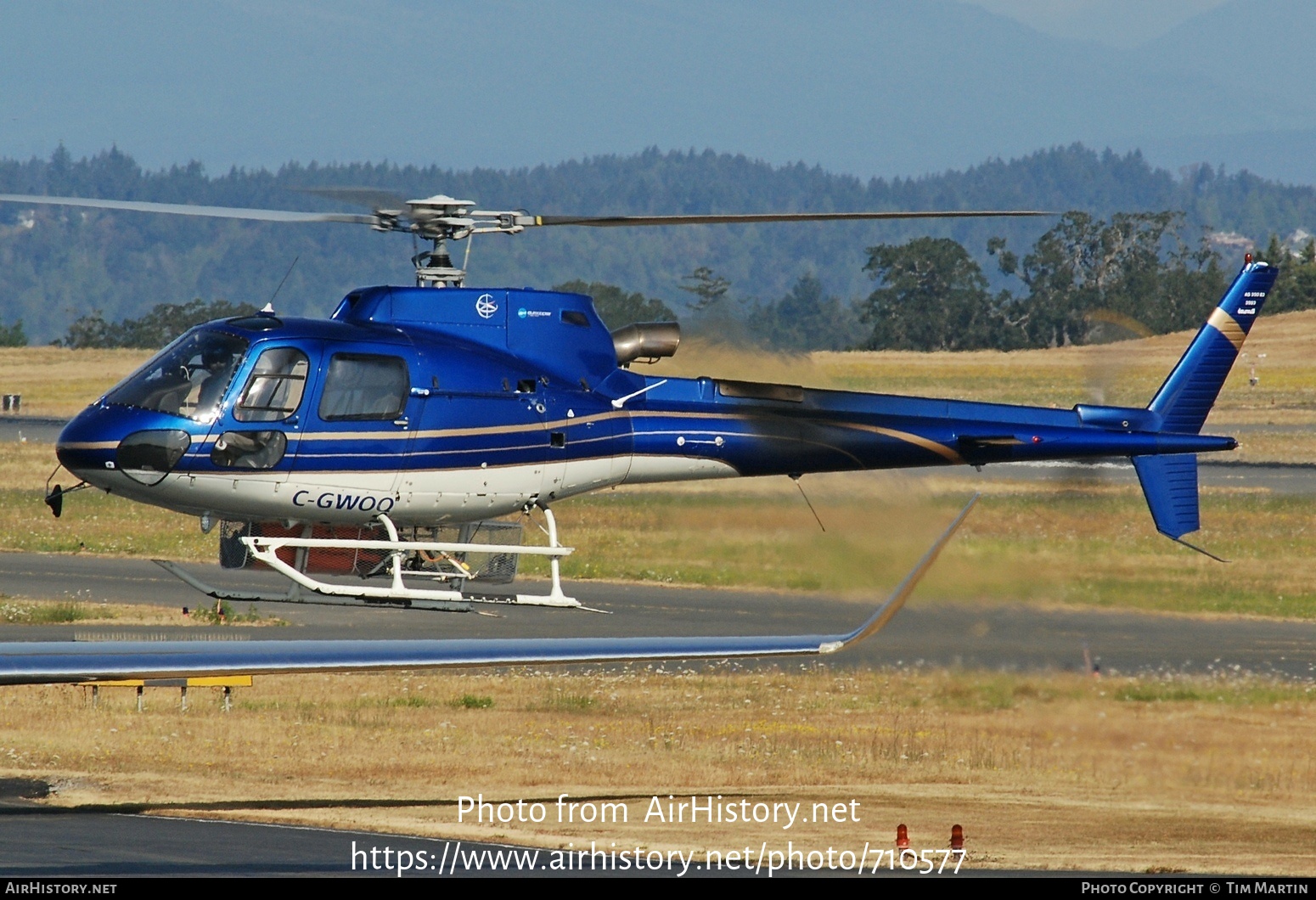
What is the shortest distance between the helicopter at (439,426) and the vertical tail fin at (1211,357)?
1.16 m

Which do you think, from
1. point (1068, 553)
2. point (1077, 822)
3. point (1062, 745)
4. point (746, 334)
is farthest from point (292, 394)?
point (1068, 553)

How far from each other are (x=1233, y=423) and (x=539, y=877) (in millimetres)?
57450

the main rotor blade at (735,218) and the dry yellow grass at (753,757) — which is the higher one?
the main rotor blade at (735,218)

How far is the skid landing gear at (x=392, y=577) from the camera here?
16609 millimetres

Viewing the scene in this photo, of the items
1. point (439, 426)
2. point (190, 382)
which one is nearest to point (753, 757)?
point (439, 426)

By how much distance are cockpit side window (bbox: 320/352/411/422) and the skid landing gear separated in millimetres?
1003

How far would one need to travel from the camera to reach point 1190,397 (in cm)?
2084

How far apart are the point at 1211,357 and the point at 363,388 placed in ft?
31.5

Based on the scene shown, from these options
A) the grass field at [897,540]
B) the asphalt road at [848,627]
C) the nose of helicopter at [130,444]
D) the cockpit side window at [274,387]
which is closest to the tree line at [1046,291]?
the grass field at [897,540]

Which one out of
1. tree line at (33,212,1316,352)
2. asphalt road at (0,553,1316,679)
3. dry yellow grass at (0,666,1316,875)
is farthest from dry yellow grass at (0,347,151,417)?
dry yellow grass at (0,666,1316,875)

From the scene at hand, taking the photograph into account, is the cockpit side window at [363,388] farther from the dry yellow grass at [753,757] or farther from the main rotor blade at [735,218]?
the dry yellow grass at [753,757]

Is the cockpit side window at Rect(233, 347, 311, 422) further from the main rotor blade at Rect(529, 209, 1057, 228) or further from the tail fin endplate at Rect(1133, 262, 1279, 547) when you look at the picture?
the tail fin endplate at Rect(1133, 262, 1279, 547)

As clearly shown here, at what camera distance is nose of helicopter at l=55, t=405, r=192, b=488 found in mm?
16438

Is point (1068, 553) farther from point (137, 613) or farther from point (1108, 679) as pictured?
point (137, 613)
